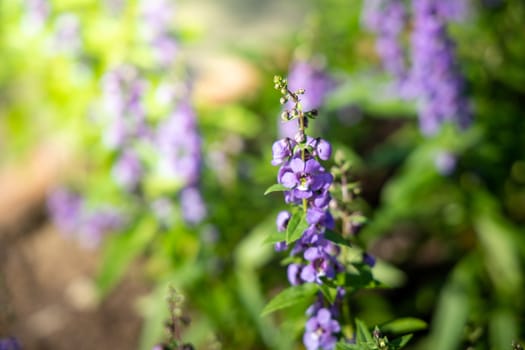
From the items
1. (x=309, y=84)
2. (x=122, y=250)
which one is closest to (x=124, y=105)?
(x=122, y=250)

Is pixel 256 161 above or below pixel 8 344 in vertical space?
above

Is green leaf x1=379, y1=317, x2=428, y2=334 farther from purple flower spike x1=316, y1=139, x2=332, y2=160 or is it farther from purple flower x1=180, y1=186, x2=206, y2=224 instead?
purple flower x1=180, y1=186, x2=206, y2=224

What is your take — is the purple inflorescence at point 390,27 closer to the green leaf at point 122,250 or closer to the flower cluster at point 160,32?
the flower cluster at point 160,32

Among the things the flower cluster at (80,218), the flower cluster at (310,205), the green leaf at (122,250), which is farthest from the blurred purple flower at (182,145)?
the flower cluster at (310,205)

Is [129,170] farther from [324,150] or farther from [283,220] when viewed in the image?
[324,150]

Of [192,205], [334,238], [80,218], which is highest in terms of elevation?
[80,218]

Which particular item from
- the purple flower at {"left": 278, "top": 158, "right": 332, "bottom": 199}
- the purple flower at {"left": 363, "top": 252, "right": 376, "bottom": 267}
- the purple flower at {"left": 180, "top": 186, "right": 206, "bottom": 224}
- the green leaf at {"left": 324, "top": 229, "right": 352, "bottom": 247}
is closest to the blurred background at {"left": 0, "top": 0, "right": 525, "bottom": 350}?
the purple flower at {"left": 180, "top": 186, "right": 206, "bottom": 224}
